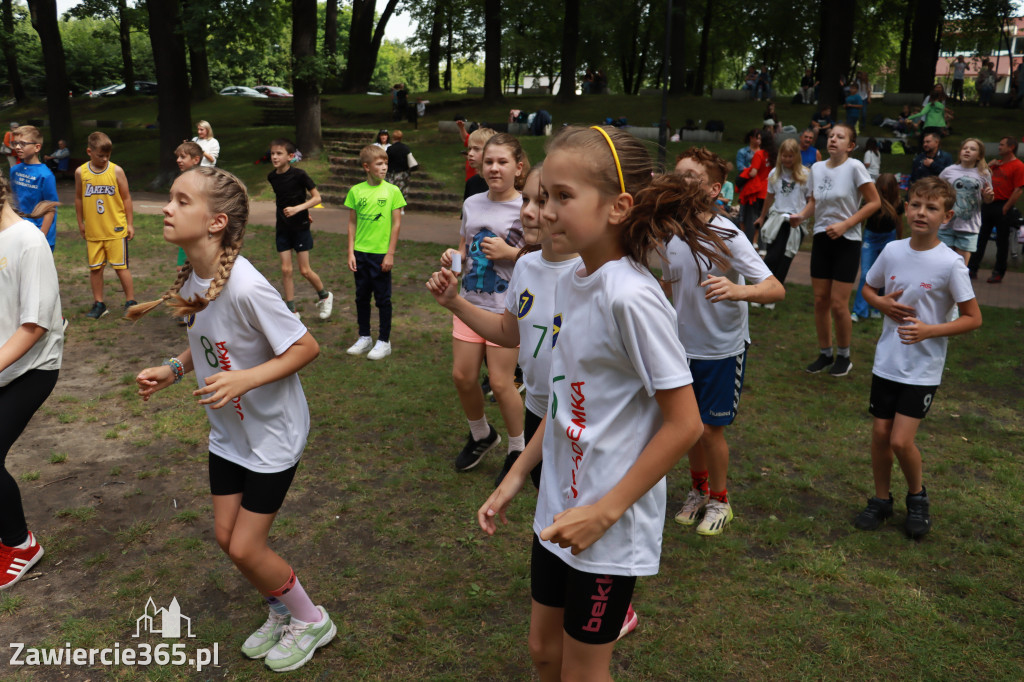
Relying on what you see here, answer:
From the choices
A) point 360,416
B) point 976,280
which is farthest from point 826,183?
point 976,280

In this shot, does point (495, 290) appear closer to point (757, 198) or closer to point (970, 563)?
point (970, 563)

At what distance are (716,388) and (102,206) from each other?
26.0 feet

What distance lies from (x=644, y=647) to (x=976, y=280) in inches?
485

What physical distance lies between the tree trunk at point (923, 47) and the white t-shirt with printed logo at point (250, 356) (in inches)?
1373

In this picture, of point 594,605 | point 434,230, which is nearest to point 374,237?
point 594,605

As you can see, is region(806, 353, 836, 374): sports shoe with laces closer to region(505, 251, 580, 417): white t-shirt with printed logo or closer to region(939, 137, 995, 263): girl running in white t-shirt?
region(939, 137, 995, 263): girl running in white t-shirt

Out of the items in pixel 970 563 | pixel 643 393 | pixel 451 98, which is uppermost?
pixel 451 98

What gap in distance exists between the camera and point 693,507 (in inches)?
197

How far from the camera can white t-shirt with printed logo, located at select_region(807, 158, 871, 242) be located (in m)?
7.64

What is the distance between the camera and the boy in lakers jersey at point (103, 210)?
9.27 metres

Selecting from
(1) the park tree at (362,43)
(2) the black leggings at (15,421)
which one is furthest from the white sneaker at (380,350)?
(1) the park tree at (362,43)

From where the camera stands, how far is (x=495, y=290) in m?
5.44

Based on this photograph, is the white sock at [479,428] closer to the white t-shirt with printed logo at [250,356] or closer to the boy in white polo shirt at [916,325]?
the white t-shirt with printed logo at [250,356]

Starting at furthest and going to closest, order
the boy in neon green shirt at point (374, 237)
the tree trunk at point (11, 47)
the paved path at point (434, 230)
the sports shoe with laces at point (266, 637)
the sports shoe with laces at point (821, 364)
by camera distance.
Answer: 1. the tree trunk at point (11, 47)
2. the paved path at point (434, 230)
3. the boy in neon green shirt at point (374, 237)
4. the sports shoe with laces at point (821, 364)
5. the sports shoe with laces at point (266, 637)
